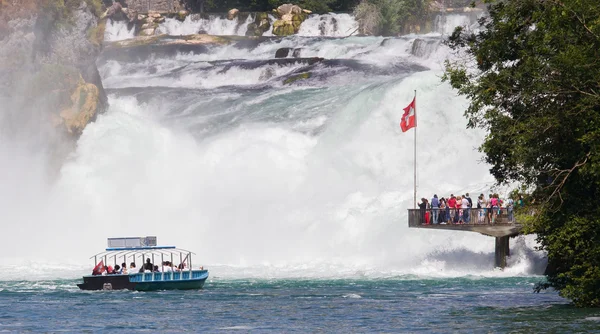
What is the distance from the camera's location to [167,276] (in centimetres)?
4975

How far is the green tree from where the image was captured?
33.9 metres

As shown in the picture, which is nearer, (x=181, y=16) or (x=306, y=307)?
(x=306, y=307)

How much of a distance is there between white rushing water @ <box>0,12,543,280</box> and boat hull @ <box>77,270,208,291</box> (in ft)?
17.3

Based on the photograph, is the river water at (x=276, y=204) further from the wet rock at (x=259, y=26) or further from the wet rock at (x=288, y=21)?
the wet rock at (x=259, y=26)

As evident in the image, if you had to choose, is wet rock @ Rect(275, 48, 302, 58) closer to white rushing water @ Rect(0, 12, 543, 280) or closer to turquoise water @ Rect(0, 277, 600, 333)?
white rushing water @ Rect(0, 12, 543, 280)

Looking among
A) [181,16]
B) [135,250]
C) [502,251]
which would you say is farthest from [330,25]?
[502,251]

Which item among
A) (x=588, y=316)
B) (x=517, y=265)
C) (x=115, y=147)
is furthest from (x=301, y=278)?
(x=115, y=147)

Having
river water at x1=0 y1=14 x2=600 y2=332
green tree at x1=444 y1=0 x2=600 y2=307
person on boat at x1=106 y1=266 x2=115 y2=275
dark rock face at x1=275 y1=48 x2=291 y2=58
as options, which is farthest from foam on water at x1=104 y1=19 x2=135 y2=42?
green tree at x1=444 y1=0 x2=600 y2=307

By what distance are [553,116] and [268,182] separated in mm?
32354

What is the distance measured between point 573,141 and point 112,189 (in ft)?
123

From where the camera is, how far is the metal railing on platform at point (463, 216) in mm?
50438

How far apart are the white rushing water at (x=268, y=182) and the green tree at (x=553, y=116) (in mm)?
16489

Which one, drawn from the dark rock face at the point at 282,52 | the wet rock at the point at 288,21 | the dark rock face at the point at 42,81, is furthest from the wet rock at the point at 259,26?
the dark rock face at the point at 42,81

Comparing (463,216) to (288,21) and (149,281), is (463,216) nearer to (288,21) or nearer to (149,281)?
(149,281)
